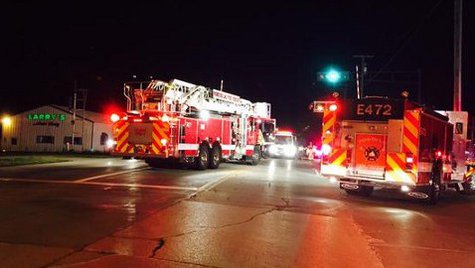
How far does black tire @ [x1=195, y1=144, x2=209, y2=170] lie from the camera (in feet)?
78.8

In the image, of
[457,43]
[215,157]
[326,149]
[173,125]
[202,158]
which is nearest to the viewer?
[326,149]

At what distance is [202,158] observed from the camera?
79.8 feet

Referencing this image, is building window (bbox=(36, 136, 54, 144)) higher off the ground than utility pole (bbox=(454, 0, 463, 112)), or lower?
lower

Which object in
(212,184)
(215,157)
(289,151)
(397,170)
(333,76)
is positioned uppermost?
(333,76)

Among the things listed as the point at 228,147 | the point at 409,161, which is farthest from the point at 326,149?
the point at 228,147

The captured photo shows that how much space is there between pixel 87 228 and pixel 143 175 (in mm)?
10709

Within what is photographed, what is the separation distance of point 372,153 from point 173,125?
948 centimetres

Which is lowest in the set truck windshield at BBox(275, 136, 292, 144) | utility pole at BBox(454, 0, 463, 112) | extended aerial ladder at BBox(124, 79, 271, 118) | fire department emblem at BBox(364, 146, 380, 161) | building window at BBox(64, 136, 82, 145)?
fire department emblem at BBox(364, 146, 380, 161)

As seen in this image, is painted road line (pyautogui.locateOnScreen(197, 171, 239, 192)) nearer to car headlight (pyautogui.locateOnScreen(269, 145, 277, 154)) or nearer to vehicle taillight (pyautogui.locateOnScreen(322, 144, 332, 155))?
vehicle taillight (pyautogui.locateOnScreen(322, 144, 332, 155))

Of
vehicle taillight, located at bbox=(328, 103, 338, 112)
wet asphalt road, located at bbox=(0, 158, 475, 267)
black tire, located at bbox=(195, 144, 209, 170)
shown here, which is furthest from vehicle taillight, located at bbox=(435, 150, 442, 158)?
black tire, located at bbox=(195, 144, 209, 170)

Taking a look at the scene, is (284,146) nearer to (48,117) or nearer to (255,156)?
(255,156)

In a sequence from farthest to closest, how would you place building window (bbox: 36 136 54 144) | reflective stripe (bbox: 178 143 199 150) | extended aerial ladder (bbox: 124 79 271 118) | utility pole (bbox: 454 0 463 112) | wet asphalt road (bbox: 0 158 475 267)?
building window (bbox: 36 136 54 144) < extended aerial ladder (bbox: 124 79 271 118) < reflective stripe (bbox: 178 143 199 150) < utility pole (bbox: 454 0 463 112) < wet asphalt road (bbox: 0 158 475 267)

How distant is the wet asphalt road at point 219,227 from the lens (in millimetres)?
7566

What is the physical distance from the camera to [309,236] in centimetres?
934
